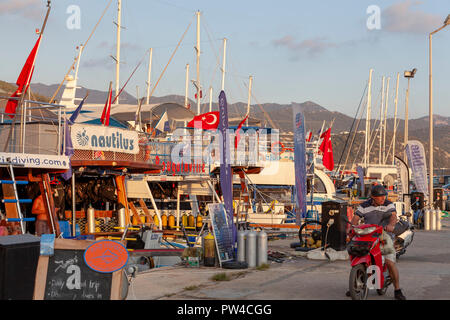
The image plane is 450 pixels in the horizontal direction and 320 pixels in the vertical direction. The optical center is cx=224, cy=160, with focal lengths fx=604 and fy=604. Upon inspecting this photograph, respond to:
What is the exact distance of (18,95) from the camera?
16875 mm

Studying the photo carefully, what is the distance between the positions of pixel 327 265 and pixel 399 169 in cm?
1825

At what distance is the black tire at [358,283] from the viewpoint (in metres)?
8.56

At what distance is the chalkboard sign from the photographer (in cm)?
767

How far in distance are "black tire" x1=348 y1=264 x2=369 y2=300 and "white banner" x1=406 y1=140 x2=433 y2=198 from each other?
22537mm

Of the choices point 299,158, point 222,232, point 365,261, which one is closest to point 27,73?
point 222,232

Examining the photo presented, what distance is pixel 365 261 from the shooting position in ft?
28.6

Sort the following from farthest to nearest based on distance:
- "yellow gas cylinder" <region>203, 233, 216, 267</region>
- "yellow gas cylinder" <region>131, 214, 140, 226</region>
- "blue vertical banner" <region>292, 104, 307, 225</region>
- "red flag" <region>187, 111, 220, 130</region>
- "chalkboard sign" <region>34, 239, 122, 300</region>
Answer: "red flag" <region>187, 111, 220, 130</region> < "yellow gas cylinder" <region>131, 214, 140, 226</region> < "blue vertical banner" <region>292, 104, 307, 225</region> < "yellow gas cylinder" <region>203, 233, 216, 267</region> < "chalkboard sign" <region>34, 239, 122, 300</region>

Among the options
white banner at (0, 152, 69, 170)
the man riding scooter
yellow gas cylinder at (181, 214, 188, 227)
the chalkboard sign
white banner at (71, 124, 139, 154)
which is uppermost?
white banner at (71, 124, 139, 154)

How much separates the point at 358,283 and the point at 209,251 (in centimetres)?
477

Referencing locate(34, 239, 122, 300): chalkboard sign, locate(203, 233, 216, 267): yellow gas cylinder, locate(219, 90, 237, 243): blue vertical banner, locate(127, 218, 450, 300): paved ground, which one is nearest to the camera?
locate(34, 239, 122, 300): chalkboard sign

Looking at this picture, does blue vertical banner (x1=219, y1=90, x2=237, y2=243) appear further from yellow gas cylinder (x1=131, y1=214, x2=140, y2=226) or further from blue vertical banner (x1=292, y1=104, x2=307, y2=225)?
yellow gas cylinder (x1=131, y1=214, x2=140, y2=226)

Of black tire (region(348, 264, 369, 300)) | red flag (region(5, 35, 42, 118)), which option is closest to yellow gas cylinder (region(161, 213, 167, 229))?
red flag (region(5, 35, 42, 118))
